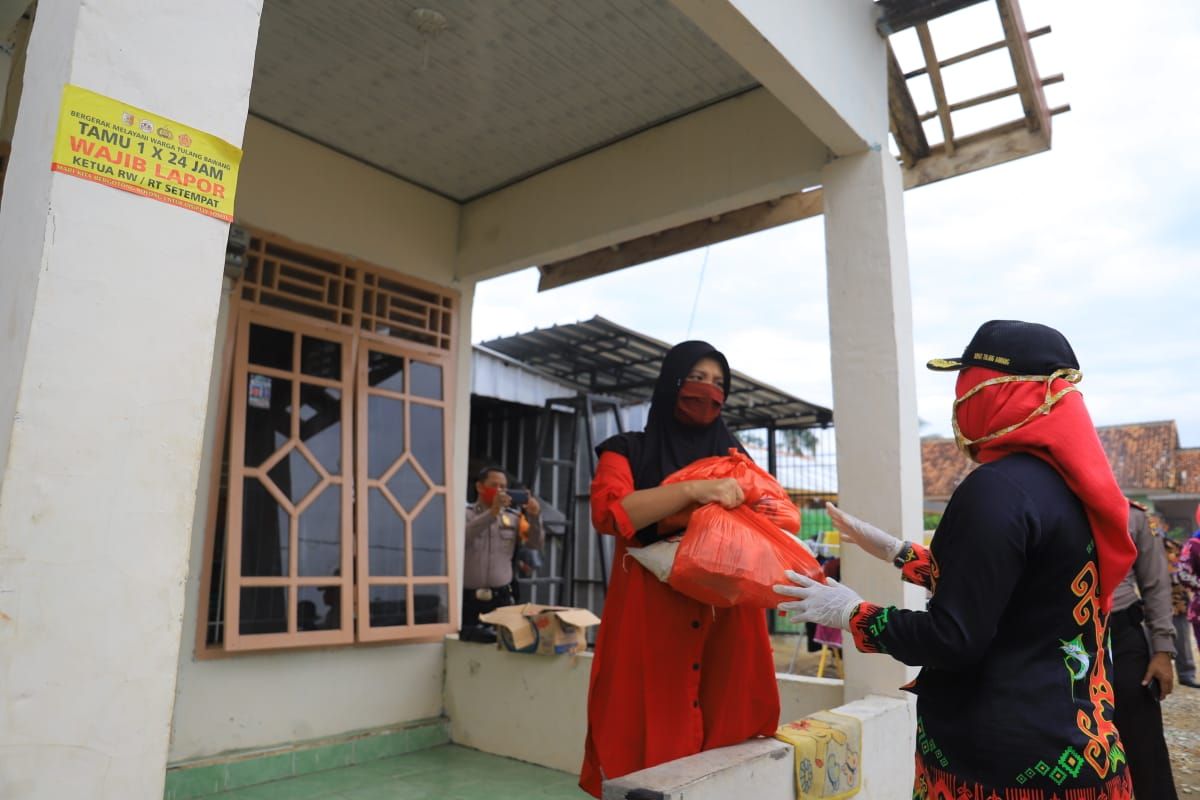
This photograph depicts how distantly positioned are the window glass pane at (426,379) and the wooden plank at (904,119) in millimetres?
3023

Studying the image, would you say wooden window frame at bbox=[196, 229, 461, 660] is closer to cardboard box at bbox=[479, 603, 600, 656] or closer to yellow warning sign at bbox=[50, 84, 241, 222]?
cardboard box at bbox=[479, 603, 600, 656]

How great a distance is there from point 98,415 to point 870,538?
1787 mm

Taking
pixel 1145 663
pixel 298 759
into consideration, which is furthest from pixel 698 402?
pixel 298 759

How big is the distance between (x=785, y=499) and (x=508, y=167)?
11.2 feet

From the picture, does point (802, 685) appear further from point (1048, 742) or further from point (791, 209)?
point (791, 209)

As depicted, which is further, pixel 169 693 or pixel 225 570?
pixel 225 570

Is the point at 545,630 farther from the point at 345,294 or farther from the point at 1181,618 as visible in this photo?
the point at 1181,618

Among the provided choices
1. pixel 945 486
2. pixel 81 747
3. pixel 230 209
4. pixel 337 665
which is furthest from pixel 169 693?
pixel 945 486

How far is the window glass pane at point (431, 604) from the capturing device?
4.62 metres

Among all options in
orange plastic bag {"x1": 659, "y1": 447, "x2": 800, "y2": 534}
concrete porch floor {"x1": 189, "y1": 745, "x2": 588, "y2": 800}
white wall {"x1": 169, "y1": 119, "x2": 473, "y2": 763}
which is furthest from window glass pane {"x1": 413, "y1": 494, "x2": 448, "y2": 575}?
orange plastic bag {"x1": 659, "y1": 447, "x2": 800, "y2": 534}

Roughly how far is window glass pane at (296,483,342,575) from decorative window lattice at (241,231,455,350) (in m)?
1.03

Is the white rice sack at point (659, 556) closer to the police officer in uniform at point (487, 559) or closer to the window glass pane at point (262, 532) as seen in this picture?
the window glass pane at point (262, 532)

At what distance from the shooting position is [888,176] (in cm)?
355

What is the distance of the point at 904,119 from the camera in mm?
4266
